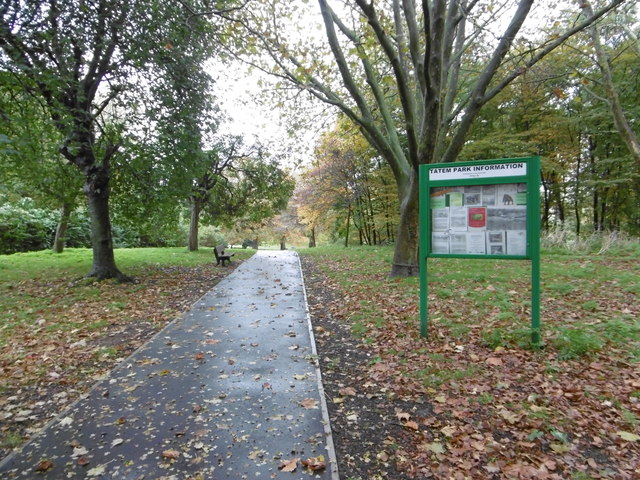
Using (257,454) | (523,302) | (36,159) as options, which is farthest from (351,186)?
(257,454)

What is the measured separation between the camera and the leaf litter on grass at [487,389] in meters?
2.88

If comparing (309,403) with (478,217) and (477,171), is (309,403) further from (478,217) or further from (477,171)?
(477,171)

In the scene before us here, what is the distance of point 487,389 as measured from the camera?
3.86m

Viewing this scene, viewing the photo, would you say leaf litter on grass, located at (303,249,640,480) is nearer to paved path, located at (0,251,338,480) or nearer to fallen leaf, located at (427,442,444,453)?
fallen leaf, located at (427,442,444,453)

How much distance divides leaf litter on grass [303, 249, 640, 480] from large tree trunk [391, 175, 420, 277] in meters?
2.41

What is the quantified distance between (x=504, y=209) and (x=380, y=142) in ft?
16.5

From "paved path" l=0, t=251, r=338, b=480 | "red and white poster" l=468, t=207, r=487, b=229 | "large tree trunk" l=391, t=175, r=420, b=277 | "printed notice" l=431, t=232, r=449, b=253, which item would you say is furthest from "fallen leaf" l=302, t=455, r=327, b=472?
"large tree trunk" l=391, t=175, r=420, b=277

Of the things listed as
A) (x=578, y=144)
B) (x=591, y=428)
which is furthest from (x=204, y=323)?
(x=578, y=144)

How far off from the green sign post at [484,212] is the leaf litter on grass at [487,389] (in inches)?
26.9

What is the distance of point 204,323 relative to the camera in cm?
669

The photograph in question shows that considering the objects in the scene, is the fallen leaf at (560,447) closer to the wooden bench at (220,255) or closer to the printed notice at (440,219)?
the printed notice at (440,219)

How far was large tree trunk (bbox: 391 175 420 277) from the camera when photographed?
353 inches

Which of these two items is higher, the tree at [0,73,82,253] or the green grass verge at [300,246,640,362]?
the tree at [0,73,82,253]

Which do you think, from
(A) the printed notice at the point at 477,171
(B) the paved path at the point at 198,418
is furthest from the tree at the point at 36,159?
(A) the printed notice at the point at 477,171
